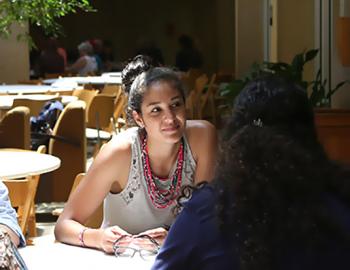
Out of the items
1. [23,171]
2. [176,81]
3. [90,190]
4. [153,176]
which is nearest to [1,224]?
[90,190]

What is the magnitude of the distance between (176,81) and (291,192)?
4.55 ft

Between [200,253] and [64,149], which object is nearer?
[200,253]

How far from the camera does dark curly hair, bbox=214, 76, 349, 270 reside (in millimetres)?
1537

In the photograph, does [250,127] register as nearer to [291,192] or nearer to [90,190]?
[291,192]

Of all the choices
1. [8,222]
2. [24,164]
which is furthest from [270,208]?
[24,164]

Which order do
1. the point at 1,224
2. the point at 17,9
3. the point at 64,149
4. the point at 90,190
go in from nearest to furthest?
the point at 1,224 → the point at 90,190 → the point at 64,149 → the point at 17,9

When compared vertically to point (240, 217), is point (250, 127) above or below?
above

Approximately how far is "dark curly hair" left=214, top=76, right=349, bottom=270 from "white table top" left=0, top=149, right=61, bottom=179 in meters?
2.30

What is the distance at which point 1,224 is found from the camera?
242cm

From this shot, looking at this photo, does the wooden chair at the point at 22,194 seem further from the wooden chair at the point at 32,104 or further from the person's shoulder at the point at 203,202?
the wooden chair at the point at 32,104

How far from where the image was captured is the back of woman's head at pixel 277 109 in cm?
164

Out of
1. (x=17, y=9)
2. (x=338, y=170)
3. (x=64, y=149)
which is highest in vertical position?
(x=17, y=9)

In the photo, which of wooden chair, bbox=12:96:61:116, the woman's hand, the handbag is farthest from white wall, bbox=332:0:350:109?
the handbag

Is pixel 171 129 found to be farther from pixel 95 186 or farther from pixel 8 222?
pixel 8 222
